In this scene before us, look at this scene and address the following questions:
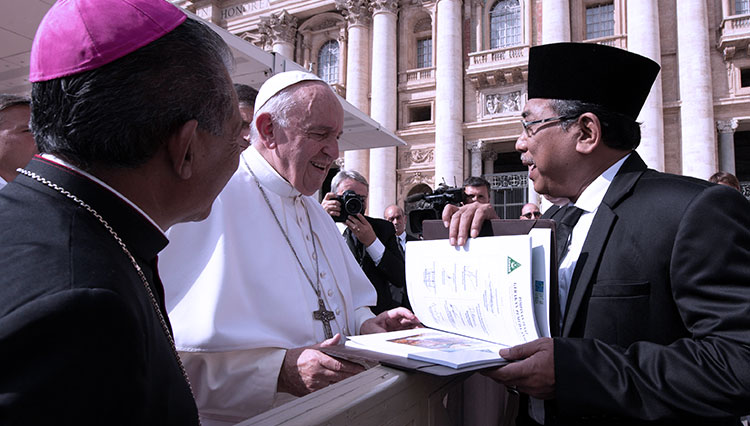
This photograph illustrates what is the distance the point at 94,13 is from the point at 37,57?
0.12 metres

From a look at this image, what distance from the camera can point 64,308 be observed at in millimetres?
610

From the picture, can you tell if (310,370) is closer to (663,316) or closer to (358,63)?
(663,316)

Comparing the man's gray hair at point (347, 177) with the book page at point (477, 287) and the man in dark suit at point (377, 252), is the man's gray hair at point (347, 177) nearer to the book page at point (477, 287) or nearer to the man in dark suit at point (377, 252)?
the man in dark suit at point (377, 252)

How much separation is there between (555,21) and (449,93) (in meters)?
4.32

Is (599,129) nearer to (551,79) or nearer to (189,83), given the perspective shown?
(551,79)

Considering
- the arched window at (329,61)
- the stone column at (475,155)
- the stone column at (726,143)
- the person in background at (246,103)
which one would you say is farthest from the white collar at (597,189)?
the arched window at (329,61)

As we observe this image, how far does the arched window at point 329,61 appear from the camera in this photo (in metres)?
21.8

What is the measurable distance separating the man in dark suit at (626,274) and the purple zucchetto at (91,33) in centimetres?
99

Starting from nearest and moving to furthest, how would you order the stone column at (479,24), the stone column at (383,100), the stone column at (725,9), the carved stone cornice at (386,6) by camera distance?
the stone column at (725,9) → the stone column at (479,24) → the stone column at (383,100) → the carved stone cornice at (386,6)

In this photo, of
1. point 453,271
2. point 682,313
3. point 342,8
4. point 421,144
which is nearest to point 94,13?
point 453,271

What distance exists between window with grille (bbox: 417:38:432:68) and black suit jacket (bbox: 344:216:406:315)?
17226 mm

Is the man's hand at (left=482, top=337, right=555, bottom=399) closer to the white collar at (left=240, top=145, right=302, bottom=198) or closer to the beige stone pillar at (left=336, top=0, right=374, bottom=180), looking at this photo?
the white collar at (left=240, top=145, right=302, bottom=198)

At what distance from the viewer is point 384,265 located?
4.14 metres

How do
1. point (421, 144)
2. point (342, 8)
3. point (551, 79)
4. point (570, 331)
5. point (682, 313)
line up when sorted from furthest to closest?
point (342, 8) → point (421, 144) → point (551, 79) → point (570, 331) → point (682, 313)
